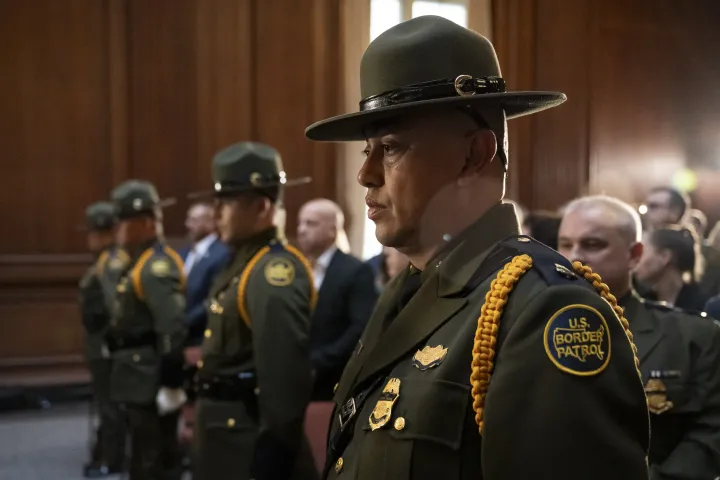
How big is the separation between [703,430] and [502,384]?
113cm

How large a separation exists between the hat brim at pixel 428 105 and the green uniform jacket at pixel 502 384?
151 millimetres

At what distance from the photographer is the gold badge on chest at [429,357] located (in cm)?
98

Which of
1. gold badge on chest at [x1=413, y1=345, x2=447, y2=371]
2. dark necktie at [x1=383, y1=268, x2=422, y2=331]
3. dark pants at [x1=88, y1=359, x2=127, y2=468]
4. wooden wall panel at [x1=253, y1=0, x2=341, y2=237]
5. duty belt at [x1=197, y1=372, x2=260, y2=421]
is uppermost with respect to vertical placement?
wooden wall panel at [x1=253, y1=0, x2=341, y2=237]

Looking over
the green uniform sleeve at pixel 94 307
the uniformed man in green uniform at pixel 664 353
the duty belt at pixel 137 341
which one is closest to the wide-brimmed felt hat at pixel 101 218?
the green uniform sleeve at pixel 94 307

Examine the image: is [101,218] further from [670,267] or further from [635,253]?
[635,253]

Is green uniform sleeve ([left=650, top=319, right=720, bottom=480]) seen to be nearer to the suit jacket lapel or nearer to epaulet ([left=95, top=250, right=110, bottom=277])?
the suit jacket lapel

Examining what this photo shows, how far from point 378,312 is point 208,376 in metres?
1.30

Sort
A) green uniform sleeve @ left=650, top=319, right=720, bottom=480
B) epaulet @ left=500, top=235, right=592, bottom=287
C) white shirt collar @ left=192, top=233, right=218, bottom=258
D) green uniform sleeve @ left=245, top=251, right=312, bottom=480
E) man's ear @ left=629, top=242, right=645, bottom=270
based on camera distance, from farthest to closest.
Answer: white shirt collar @ left=192, top=233, right=218, bottom=258
green uniform sleeve @ left=245, top=251, right=312, bottom=480
man's ear @ left=629, top=242, right=645, bottom=270
green uniform sleeve @ left=650, top=319, right=720, bottom=480
epaulet @ left=500, top=235, right=592, bottom=287

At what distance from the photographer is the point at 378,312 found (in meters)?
1.28

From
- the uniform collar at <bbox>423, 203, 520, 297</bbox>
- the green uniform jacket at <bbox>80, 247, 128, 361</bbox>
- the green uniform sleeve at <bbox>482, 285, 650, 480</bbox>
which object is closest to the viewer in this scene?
the green uniform sleeve at <bbox>482, 285, 650, 480</bbox>

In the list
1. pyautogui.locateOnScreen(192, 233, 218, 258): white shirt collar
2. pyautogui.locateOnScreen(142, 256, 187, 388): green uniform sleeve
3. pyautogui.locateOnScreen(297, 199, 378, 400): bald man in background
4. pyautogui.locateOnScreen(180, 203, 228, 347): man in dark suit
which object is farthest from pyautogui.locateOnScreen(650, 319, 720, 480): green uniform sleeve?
pyautogui.locateOnScreen(192, 233, 218, 258): white shirt collar

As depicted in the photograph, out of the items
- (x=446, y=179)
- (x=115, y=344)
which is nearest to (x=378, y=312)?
(x=446, y=179)

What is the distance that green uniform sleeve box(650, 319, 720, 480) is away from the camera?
1.71 meters

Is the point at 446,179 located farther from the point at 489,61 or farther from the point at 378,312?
the point at 378,312
